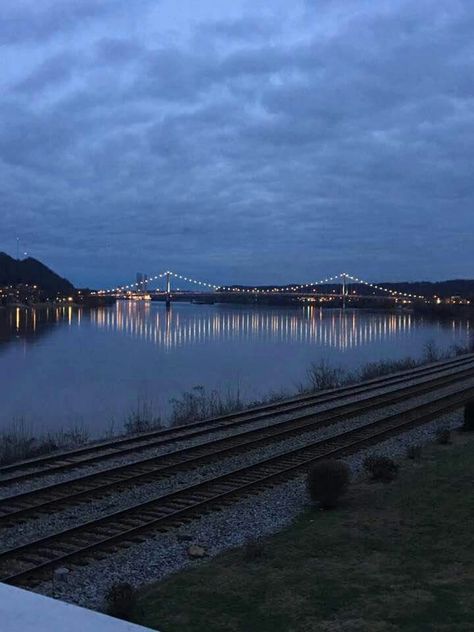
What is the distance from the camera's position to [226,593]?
6191 millimetres

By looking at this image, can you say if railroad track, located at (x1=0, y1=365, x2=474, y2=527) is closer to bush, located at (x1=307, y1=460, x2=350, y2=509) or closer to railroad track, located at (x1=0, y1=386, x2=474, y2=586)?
railroad track, located at (x1=0, y1=386, x2=474, y2=586)

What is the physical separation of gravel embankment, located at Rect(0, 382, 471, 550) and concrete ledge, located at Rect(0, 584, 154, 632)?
197 inches

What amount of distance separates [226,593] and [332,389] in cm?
1887

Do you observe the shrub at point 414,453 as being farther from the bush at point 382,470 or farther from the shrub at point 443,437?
the bush at point 382,470

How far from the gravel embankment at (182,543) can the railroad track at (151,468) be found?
1.80 metres

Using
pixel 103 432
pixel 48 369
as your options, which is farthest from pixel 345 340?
pixel 103 432

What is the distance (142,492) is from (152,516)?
4.54ft

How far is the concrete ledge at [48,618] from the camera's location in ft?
9.37

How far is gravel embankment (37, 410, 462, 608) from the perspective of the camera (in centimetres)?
651

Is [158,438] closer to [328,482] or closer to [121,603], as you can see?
[328,482]

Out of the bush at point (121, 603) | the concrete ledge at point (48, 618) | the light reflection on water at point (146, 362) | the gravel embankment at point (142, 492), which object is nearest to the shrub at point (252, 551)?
the bush at point (121, 603)

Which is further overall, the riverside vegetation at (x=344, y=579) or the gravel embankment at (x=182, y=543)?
the gravel embankment at (x=182, y=543)

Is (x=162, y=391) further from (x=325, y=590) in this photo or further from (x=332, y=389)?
(x=325, y=590)

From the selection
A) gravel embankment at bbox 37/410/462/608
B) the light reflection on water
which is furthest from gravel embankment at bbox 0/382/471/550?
the light reflection on water
